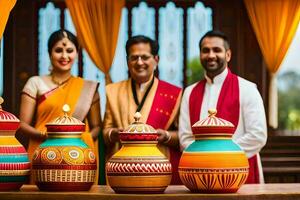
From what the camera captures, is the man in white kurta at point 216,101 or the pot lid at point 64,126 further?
the man in white kurta at point 216,101

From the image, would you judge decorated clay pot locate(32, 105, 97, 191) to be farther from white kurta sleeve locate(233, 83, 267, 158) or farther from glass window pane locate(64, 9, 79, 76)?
glass window pane locate(64, 9, 79, 76)

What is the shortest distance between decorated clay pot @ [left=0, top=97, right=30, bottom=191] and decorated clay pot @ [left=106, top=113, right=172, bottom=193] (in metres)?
0.31

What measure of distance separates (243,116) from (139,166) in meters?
1.77

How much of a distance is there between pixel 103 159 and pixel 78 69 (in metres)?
3.10

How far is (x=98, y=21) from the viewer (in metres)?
7.04

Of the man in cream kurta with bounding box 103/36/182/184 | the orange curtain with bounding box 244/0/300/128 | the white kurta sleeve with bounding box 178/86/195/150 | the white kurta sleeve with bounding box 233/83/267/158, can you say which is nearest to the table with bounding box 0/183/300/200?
the white kurta sleeve with bounding box 233/83/267/158

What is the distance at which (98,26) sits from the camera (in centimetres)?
703

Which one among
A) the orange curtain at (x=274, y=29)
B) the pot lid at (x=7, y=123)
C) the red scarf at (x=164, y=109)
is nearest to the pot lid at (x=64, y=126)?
the pot lid at (x=7, y=123)

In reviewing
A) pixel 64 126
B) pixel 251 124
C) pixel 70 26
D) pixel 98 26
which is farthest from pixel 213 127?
pixel 70 26

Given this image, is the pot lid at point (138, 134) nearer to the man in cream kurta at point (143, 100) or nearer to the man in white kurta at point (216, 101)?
the man in white kurta at point (216, 101)

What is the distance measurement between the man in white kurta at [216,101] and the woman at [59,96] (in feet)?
1.82

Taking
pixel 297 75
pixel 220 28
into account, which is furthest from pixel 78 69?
pixel 297 75

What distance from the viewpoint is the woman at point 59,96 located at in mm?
4109

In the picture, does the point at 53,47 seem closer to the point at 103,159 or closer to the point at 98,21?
the point at 103,159
